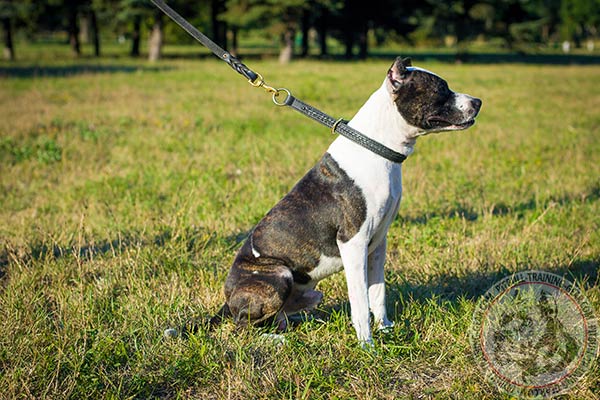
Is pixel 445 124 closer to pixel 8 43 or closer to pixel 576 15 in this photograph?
pixel 8 43

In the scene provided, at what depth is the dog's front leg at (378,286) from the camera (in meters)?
3.59

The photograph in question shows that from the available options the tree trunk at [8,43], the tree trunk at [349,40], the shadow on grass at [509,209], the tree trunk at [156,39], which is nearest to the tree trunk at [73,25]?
the tree trunk at [8,43]

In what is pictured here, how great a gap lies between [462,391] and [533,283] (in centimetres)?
123

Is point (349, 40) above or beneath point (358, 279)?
above

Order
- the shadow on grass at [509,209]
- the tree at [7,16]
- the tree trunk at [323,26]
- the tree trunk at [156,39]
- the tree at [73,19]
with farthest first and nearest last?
the tree trunk at [323,26]
the tree at [73,19]
the tree trunk at [156,39]
the tree at [7,16]
the shadow on grass at [509,209]

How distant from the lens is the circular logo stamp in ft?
9.84

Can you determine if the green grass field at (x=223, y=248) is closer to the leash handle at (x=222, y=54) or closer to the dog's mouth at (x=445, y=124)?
the dog's mouth at (x=445, y=124)

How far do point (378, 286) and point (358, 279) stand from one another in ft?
1.39

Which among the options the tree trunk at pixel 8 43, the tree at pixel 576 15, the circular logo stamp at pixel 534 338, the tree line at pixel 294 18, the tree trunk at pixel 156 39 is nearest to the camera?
the circular logo stamp at pixel 534 338

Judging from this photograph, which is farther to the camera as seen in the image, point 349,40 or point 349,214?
point 349,40

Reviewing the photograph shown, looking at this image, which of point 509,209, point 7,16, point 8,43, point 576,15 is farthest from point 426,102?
point 576,15

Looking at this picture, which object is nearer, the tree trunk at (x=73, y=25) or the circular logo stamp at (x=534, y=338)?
the circular logo stamp at (x=534, y=338)

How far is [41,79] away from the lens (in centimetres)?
1998

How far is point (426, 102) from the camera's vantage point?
3.16 meters
